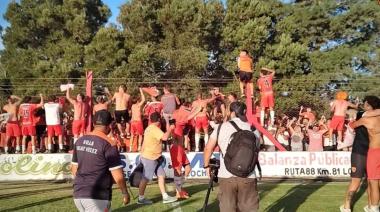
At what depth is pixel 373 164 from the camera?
8.68 m

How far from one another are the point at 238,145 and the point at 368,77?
3172cm

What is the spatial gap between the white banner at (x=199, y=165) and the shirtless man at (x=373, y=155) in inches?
286

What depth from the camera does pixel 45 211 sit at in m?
10.1

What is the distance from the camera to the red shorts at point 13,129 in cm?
1792

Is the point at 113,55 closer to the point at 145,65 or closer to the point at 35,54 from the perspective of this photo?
the point at 145,65

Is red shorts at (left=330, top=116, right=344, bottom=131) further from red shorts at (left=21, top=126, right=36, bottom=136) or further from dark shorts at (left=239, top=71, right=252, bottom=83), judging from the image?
red shorts at (left=21, top=126, right=36, bottom=136)

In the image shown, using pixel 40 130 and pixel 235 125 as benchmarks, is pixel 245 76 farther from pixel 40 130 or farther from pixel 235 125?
pixel 235 125

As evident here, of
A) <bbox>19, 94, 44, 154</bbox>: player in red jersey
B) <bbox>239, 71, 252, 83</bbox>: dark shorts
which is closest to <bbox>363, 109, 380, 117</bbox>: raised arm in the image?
<bbox>239, 71, 252, 83</bbox>: dark shorts

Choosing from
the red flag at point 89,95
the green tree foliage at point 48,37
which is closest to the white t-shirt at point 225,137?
the red flag at point 89,95

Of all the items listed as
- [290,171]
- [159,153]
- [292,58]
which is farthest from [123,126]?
[292,58]

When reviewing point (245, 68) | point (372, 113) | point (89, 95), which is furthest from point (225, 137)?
point (89, 95)

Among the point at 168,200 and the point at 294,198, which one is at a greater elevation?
the point at 168,200

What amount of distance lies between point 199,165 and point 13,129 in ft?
22.3

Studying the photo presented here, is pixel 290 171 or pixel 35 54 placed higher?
pixel 35 54
